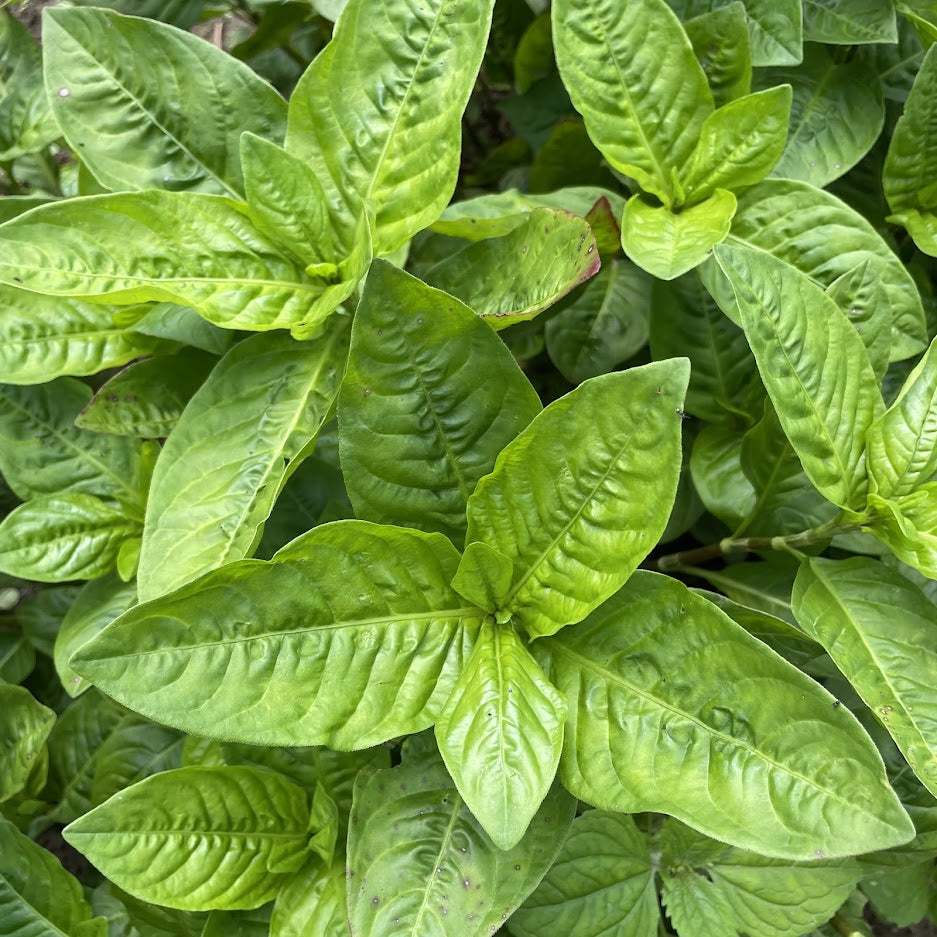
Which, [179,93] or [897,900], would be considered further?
[897,900]

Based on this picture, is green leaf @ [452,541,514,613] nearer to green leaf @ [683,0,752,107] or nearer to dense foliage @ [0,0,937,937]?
dense foliage @ [0,0,937,937]

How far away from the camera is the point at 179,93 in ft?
3.85

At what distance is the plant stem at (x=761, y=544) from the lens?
43.4 inches

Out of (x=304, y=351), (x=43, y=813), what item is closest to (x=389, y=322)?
(x=304, y=351)

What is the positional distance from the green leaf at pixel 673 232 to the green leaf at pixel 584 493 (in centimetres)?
35

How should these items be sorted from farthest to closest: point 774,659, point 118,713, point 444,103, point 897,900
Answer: point 118,713 < point 897,900 < point 444,103 < point 774,659

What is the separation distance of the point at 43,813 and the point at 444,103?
1.56m

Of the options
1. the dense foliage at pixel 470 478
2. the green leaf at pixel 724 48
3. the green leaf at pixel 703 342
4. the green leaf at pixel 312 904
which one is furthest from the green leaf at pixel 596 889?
the green leaf at pixel 724 48

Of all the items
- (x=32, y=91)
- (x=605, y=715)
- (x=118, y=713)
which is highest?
(x=32, y=91)

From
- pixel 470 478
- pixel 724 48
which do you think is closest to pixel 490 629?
pixel 470 478

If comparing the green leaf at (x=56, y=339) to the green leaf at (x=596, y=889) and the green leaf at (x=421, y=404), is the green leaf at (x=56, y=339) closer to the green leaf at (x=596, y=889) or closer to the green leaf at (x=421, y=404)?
the green leaf at (x=421, y=404)

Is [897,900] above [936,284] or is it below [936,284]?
below

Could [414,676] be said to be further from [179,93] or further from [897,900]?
[897,900]

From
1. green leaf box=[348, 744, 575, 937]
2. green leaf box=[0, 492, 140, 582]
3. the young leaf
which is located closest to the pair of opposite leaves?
green leaf box=[348, 744, 575, 937]
